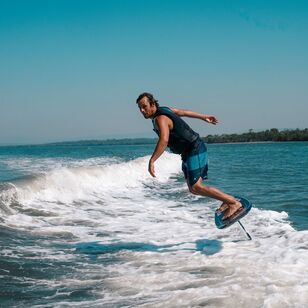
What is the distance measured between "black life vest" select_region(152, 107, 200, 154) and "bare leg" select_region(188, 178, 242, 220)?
1.92 ft

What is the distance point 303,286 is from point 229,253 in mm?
1744

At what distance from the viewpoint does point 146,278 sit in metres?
5.37

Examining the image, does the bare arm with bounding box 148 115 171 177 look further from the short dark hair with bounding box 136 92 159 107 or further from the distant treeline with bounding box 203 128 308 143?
the distant treeline with bounding box 203 128 308 143

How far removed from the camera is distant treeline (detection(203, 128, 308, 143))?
→ 118694mm

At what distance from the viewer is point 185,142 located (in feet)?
22.7

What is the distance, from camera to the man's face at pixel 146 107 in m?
6.77

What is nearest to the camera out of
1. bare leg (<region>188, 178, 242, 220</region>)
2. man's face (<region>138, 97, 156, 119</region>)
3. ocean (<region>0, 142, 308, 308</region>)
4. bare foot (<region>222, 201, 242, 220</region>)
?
ocean (<region>0, 142, 308, 308</region>)

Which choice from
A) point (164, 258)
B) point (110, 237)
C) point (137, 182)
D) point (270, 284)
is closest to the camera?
point (270, 284)

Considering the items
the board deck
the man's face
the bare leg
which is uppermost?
the man's face

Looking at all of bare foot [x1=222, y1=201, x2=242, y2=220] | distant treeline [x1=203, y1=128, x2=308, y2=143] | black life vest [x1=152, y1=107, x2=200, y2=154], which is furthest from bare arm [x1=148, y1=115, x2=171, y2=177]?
distant treeline [x1=203, y1=128, x2=308, y2=143]

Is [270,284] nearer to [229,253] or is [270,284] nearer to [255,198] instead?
[229,253]

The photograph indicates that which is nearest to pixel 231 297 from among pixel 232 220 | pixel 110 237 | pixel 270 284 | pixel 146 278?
pixel 270 284

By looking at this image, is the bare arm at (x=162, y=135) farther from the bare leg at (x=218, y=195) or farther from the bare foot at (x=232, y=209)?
the bare foot at (x=232, y=209)

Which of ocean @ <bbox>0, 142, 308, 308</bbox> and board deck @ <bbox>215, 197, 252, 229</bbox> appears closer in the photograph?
ocean @ <bbox>0, 142, 308, 308</bbox>
